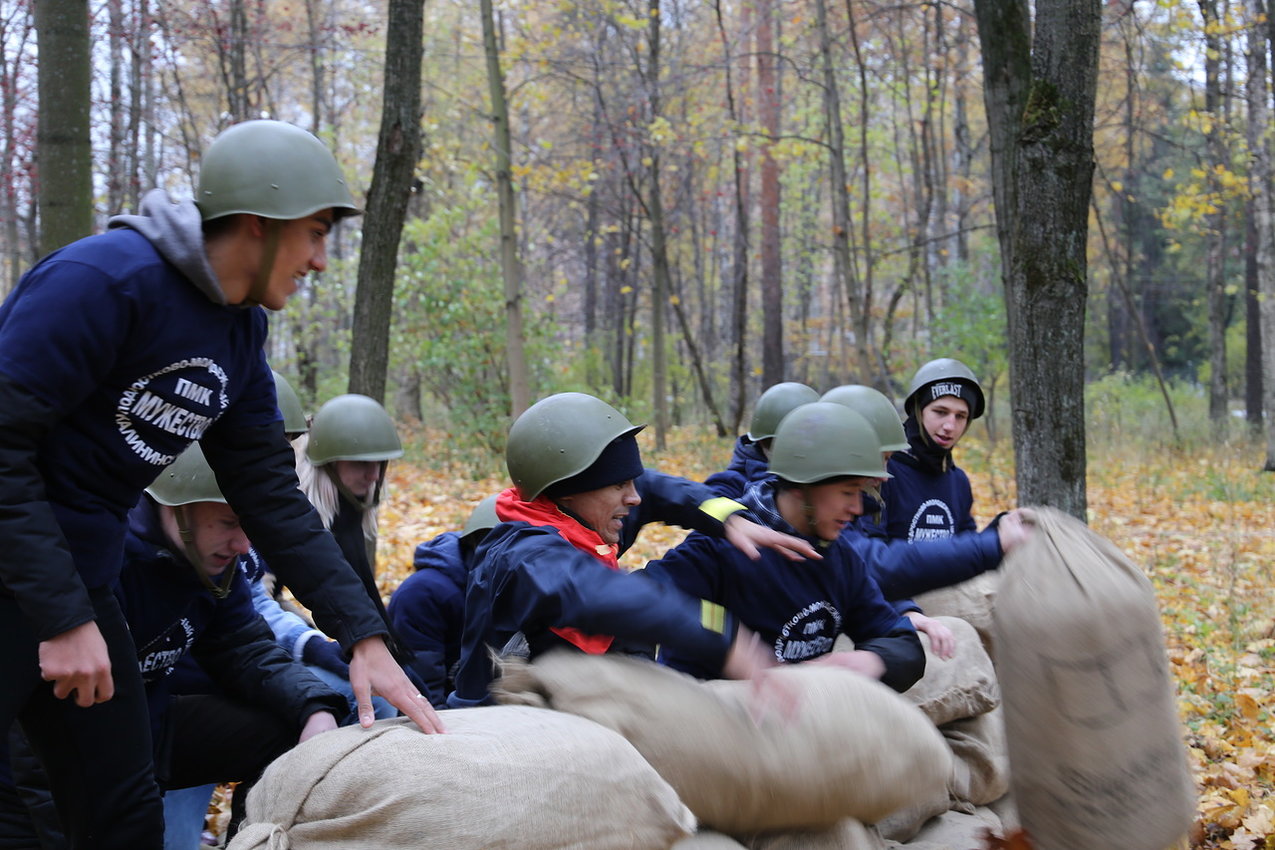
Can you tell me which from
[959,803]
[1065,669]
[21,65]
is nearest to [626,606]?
[1065,669]

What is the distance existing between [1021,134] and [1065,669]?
3.54 meters

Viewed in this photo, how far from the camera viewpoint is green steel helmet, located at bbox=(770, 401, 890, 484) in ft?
11.0

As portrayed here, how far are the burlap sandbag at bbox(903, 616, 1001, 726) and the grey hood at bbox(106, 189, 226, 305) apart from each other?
2522 mm

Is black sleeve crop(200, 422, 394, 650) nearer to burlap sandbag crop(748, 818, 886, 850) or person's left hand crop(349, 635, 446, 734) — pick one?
person's left hand crop(349, 635, 446, 734)

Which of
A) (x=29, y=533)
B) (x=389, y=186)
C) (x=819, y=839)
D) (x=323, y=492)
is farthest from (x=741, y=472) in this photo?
(x=29, y=533)

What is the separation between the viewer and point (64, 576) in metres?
2.17

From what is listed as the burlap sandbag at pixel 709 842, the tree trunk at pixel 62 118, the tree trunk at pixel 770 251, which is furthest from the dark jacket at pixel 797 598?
the tree trunk at pixel 770 251

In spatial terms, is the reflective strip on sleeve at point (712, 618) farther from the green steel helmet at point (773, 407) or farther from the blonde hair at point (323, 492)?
the green steel helmet at point (773, 407)

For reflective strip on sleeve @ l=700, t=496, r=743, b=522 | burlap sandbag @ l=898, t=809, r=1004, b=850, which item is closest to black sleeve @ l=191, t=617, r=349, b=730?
reflective strip on sleeve @ l=700, t=496, r=743, b=522

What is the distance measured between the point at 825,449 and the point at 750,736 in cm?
116

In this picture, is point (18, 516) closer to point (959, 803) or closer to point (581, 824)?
point (581, 824)

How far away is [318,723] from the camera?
11.1 ft

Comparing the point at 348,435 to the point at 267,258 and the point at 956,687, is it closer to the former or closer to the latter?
the point at 267,258

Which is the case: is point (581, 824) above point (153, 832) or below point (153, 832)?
above
